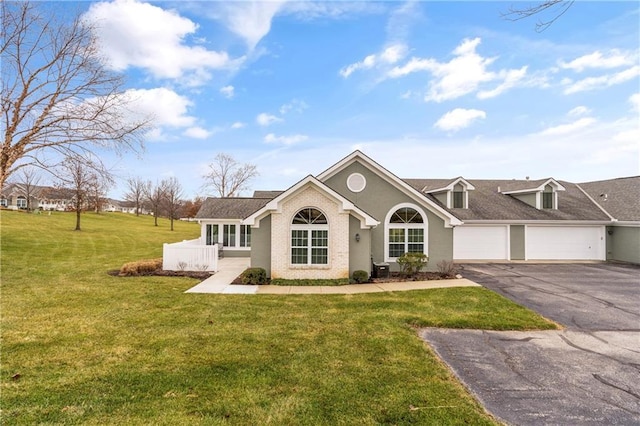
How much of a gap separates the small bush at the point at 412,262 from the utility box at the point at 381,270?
832mm

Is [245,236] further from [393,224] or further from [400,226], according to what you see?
[400,226]

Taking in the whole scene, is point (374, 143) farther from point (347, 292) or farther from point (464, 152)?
point (347, 292)

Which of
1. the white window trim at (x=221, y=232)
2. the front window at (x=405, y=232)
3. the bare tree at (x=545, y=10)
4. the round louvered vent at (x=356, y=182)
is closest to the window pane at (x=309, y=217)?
the round louvered vent at (x=356, y=182)

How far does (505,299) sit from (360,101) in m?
14.9

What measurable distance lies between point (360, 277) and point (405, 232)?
4.02 m

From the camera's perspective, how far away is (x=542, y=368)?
235 inches

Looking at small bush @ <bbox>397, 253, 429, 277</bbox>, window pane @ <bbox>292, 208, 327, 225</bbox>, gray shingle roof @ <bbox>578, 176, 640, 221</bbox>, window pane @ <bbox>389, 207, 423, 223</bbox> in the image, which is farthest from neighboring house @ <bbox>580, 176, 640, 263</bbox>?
window pane @ <bbox>292, 208, 327, 225</bbox>

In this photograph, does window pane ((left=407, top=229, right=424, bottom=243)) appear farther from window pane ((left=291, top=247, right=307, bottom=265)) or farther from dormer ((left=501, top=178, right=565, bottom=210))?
dormer ((left=501, top=178, right=565, bottom=210))

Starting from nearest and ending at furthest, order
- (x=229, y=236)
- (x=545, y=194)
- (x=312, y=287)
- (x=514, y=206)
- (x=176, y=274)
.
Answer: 1. (x=312, y=287)
2. (x=176, y=274)
3. (x=229, y=236)
4. (x=545, y=194)
5. (x=514, y=206)

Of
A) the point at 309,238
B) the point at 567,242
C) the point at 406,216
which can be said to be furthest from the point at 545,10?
the point at 567,242

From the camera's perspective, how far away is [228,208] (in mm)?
22438

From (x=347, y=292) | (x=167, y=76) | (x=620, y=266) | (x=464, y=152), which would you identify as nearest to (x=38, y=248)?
(x=167, y=76)

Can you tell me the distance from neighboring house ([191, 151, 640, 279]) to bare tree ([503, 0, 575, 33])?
30.3 ft

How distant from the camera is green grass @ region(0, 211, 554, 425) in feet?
14.2
